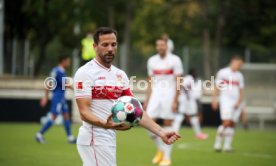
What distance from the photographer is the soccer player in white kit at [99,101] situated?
8312 mm

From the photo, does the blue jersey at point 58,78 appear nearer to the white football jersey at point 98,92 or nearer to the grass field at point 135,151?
the grass field at point 135,151

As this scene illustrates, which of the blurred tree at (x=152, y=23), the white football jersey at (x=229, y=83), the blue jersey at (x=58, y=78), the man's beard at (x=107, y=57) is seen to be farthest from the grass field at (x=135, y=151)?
the blurred tree at (x=152, y=23)

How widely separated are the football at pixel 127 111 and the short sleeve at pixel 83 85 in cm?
45

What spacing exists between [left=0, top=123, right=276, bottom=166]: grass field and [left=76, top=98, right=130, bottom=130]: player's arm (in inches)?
235

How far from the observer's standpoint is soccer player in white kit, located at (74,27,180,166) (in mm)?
8312

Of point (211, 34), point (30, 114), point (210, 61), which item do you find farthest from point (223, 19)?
point (30, 114)

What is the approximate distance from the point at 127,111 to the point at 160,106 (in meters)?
7.68

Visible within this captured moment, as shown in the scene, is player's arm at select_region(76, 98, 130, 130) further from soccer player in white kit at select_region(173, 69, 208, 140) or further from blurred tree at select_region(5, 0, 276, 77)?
blurred tree at select_region(5, 0, 276, 77)

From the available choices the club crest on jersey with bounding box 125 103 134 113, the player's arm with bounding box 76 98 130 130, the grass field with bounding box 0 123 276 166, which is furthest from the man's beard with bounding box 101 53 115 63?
the grass field with bounding box 0 123 276 166

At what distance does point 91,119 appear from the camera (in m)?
8.18

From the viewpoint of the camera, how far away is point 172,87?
1555cm

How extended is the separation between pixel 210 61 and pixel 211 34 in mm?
16413

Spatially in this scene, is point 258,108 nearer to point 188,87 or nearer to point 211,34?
point 188,87

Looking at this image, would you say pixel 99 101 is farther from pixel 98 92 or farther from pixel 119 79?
pixel 119 79
